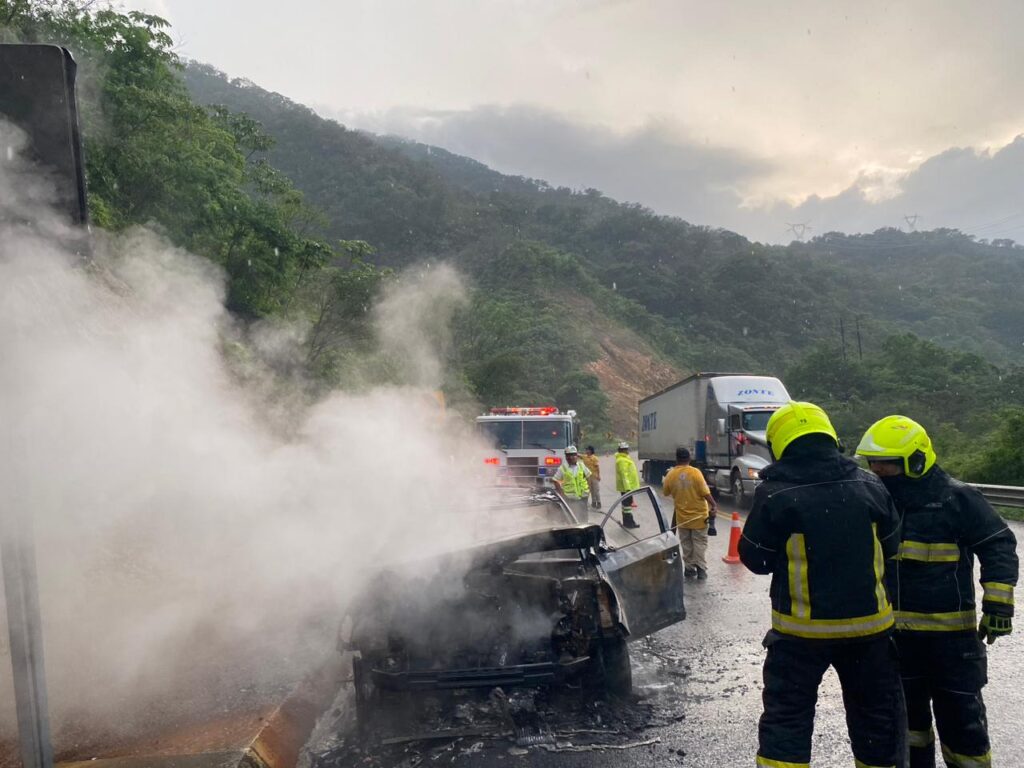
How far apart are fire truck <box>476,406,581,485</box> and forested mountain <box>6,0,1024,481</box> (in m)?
3.47

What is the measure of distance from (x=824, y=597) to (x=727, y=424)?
1442 cm

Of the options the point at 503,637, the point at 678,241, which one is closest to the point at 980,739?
the point at 503,637

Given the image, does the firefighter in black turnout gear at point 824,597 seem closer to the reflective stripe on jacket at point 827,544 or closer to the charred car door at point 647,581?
the reflective stripe on jacket at point 827,544

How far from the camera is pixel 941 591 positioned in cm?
343

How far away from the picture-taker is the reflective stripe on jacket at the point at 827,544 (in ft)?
10.4

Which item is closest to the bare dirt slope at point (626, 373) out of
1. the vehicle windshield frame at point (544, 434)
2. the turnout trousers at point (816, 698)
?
the vehicle windshield frame at point (544, 434)

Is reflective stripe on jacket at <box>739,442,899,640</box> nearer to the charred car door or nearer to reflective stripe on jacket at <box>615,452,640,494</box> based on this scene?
the charred car door

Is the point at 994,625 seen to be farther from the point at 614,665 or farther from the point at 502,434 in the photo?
the point at 502,434

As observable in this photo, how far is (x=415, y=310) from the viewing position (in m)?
15.5

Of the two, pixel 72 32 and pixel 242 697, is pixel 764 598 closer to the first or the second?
pixel 242 697

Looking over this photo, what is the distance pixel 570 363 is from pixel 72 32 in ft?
148

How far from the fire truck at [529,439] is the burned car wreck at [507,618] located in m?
11.1

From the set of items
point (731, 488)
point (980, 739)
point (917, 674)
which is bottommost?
point (731, 488)

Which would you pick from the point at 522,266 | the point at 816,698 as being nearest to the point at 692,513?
the point at 816,698
